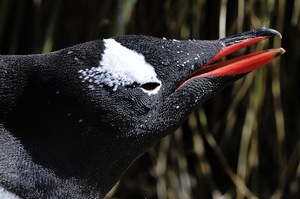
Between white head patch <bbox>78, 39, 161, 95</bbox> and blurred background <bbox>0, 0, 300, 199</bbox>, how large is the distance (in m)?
0.88

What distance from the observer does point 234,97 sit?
248 centimetres

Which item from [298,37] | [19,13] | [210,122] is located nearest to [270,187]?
[210,122]

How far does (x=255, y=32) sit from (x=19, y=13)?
94 cm

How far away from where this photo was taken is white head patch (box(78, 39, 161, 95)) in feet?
4.22

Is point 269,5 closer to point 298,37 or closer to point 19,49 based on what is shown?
point 298,37

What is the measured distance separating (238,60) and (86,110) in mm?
319

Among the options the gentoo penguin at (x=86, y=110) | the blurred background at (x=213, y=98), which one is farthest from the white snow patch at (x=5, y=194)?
the blurred background at (x=213, y=98)

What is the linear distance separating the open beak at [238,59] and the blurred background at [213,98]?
80 cm

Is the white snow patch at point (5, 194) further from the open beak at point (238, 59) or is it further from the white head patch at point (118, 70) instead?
the open beak at point (238, 59)

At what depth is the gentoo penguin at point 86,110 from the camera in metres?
1.25

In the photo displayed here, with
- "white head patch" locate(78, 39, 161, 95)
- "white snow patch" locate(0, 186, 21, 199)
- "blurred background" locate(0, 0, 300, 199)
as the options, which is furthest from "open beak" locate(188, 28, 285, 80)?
"blurred background" locate(0, 0, 300, 199)

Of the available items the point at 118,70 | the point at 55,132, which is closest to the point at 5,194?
the point at 55,132

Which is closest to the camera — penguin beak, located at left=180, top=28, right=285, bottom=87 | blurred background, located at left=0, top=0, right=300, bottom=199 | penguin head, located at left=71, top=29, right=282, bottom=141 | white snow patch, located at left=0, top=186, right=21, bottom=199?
Result: white snow patch, located at left=0, top=186, right=21, bottom=199

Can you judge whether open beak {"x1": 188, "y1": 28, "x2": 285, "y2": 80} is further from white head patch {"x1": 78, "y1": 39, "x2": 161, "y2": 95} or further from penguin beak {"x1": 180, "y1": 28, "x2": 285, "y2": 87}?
white head patch {"x1": 78, "y1": 39, "x2": 161, "y2": 95}
